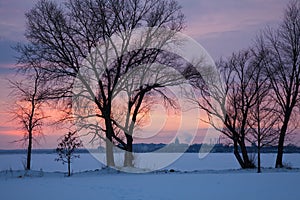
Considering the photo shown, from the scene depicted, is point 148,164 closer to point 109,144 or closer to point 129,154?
point 129,154

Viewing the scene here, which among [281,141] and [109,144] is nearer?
[109,144]

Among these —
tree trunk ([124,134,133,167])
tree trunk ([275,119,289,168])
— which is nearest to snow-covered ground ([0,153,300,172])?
tree trunk ([124,134,133,167])

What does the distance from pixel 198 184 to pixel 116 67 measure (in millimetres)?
12773

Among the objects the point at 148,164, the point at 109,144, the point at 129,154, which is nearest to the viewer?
the point at 109,144

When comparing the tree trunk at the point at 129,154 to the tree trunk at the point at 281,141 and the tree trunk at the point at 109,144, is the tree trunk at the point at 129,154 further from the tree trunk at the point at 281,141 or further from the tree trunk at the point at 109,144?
the tree trunk at the point at 281,141

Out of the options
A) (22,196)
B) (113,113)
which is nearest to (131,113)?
(113,113)

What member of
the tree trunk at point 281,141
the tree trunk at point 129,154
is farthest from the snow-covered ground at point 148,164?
the tree trunk at point 281,141

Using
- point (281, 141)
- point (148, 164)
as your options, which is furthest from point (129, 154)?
point (281, 141)

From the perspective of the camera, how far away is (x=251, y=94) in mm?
32906

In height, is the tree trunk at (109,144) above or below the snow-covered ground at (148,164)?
above

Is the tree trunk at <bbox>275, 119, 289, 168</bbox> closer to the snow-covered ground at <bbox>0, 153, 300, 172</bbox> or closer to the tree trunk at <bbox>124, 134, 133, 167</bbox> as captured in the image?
the snow-covered ground at <bbox>0, 153, 300, 172</bbox>

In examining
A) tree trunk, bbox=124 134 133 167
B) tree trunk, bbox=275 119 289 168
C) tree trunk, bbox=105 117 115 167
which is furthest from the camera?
tree trunk, bbox=275 119 289 168

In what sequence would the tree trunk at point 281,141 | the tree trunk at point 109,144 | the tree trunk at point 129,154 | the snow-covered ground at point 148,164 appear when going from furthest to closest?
the snow-covered ground at point 148,164 → the tree trunk at point 281,141 → the tree trunk at point 129,154 → the tree trunk at point 109,144

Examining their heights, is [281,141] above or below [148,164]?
above
